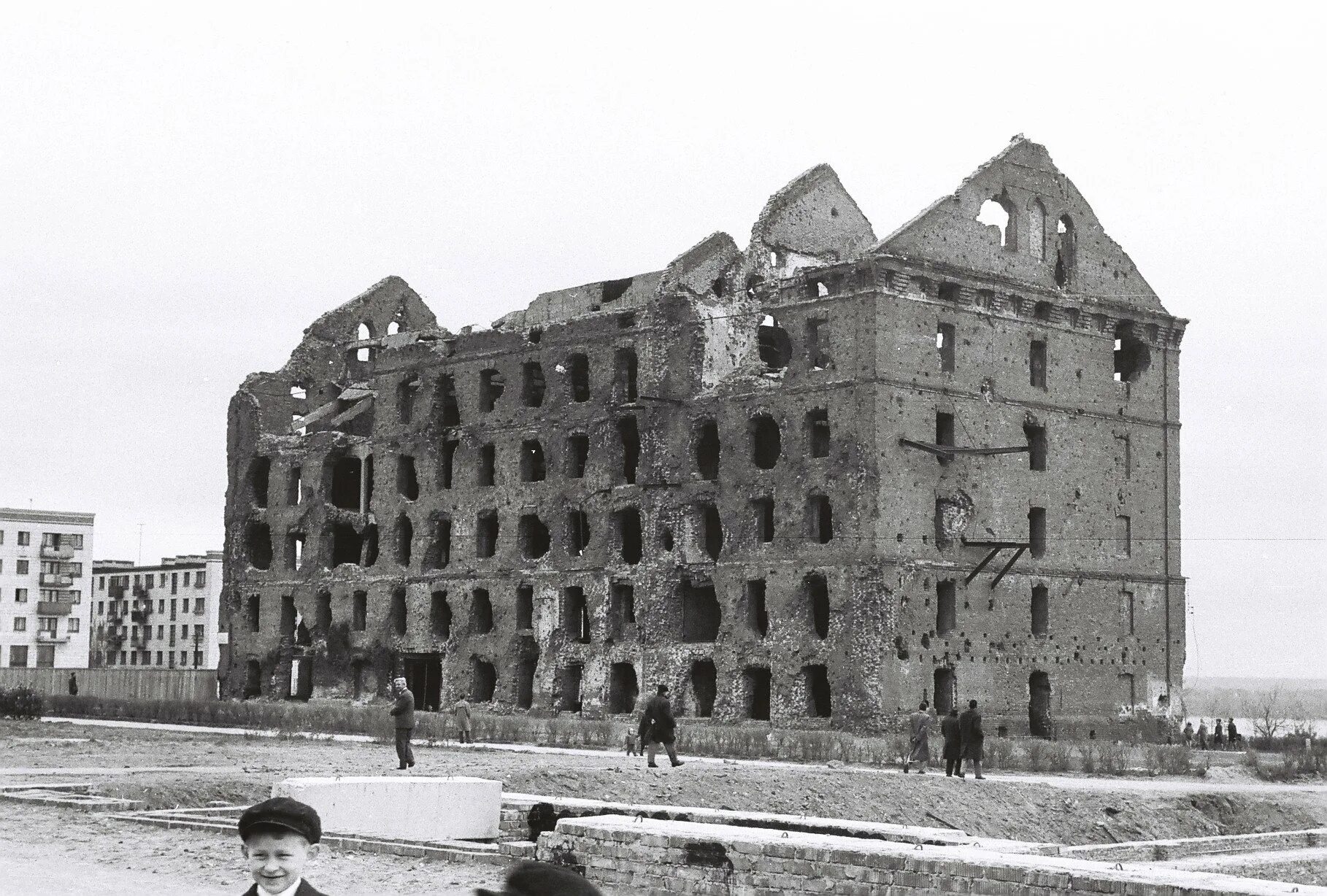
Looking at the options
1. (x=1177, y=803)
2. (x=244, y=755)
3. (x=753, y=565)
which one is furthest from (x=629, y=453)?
(x=1177, y=803)

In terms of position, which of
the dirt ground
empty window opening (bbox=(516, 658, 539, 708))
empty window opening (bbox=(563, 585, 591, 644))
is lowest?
the dirt ground

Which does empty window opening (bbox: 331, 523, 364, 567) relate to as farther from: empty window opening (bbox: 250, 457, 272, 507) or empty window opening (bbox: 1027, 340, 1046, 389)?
empty window opening (bbox: 1027, 340, 1046, 389)

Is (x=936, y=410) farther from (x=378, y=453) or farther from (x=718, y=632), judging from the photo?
(x=378, y=453)

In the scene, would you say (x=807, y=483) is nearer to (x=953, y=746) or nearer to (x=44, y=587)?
(x=953, y=746)

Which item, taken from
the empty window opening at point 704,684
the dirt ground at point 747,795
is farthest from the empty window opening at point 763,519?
the dirt ground at point 747,795

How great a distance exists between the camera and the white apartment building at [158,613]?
10556 centimetres

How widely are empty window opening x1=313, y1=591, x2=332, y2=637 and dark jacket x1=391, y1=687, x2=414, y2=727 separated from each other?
2940 cm

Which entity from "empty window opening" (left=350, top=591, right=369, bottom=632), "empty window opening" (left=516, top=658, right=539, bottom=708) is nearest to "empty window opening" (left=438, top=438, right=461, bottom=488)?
"empty window opening" (left=350, top=591, right=369, bottom=632)

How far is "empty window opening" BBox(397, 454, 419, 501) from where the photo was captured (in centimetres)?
5725

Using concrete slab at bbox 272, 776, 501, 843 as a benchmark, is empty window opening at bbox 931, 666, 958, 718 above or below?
above

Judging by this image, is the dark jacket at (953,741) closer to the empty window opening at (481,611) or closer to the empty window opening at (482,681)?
the empty window opening at (482,681)

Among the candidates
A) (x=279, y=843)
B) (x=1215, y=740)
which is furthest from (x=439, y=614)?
(x=279, y=843)

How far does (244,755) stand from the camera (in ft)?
114

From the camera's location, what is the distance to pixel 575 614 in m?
51.9
